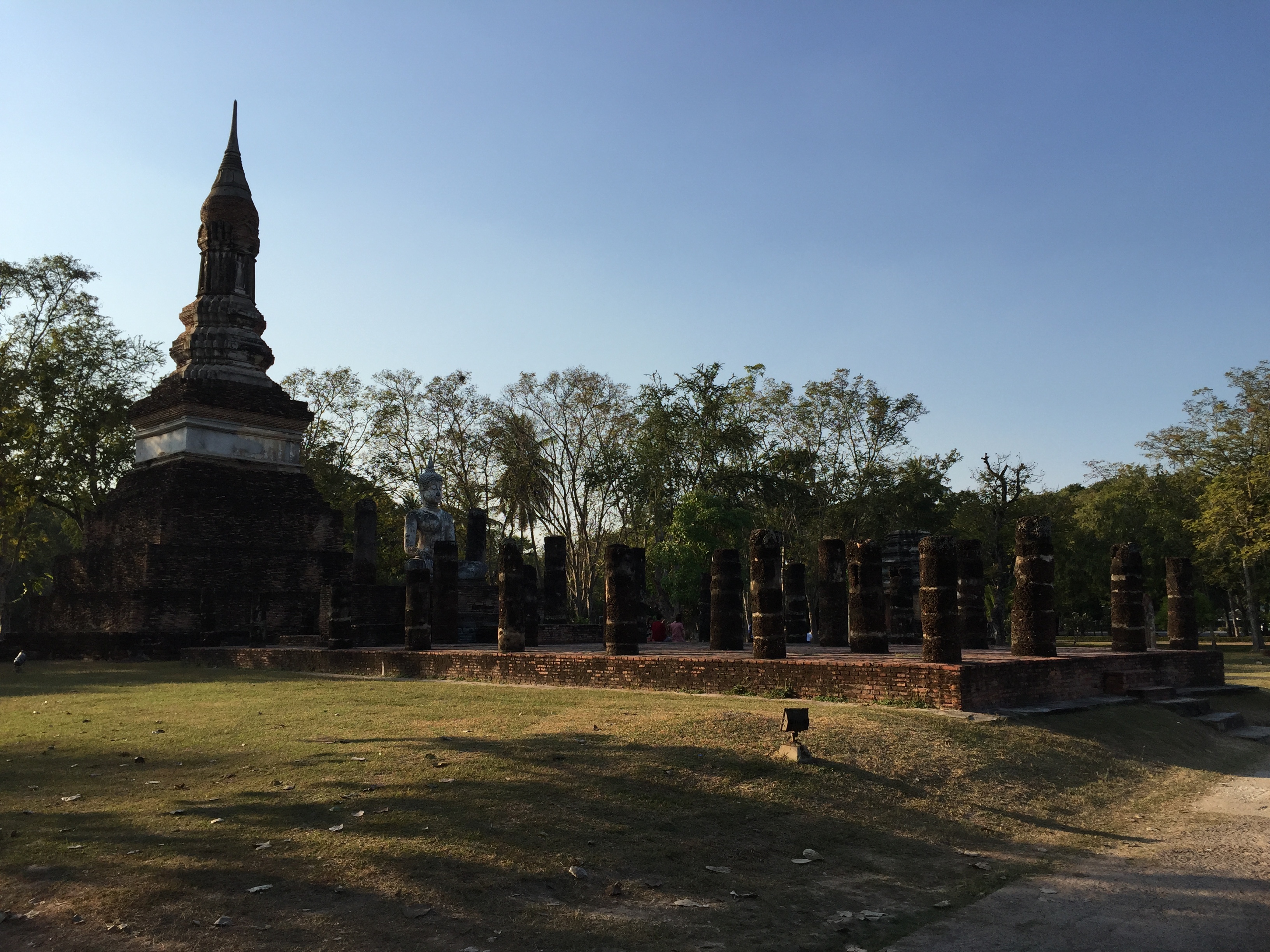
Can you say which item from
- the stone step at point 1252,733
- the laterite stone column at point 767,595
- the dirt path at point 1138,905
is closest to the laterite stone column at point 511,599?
the laterite stone column at point 767,595

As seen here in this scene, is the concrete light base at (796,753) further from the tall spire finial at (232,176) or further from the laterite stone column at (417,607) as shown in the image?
the tall spire finial at (232,176)

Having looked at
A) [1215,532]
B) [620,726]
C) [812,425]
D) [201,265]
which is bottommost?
[620,726]

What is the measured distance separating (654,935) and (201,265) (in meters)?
28.0

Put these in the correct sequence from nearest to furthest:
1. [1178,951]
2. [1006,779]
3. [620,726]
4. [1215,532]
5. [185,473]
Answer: [1178,951]
[1006,779]
[620,726]
[185,473]
[1215,532]

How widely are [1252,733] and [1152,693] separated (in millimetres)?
1196

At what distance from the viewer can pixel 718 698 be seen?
1154 cm

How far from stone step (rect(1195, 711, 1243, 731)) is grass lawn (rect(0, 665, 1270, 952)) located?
6.06 ft

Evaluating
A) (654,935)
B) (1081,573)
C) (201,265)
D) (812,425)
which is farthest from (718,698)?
(1081,573)

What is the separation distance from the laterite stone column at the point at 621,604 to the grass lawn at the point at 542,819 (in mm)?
3797

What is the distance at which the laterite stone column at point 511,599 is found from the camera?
16.2 meters

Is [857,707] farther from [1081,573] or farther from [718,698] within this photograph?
[1081,573]

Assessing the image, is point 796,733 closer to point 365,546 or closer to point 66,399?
point 365,546

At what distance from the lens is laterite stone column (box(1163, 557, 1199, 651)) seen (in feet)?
58.7

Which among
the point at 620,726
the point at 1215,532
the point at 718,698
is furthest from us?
the point at 1215,532
